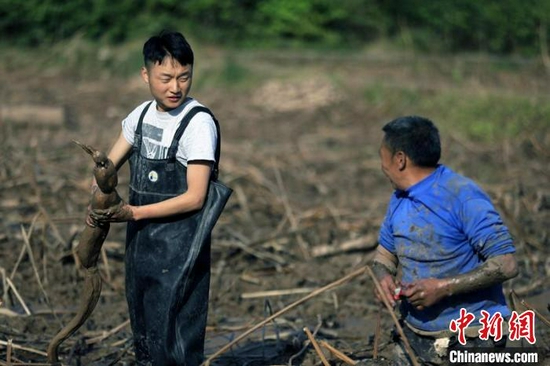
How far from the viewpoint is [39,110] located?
43.4 ft

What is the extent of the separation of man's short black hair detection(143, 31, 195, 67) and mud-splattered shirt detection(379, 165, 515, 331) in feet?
3.86

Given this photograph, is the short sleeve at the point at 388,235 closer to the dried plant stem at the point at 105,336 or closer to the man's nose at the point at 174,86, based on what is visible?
the man's nose at the point at 174,86

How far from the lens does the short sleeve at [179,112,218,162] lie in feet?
13.6

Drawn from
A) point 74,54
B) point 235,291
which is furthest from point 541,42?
point 235,291

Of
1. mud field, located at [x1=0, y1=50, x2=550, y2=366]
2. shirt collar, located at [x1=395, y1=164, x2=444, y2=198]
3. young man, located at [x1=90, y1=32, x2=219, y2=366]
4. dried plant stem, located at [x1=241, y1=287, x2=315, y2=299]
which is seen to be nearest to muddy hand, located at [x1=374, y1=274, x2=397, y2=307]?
mud field, located at [x1=0, y1=50, x2=550, y2=366]

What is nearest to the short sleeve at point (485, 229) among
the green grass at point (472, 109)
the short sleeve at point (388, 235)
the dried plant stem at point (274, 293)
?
the short sleeve at point (388, 235)

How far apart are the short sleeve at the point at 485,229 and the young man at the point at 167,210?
1.12 metres

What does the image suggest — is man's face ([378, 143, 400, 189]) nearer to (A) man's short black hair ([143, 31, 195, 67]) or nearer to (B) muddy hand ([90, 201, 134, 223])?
(A) man's short black hair ([143, 31, 195, 67])

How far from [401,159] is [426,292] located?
1.99ft

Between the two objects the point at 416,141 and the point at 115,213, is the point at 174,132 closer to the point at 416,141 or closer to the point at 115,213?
the point at 115,213

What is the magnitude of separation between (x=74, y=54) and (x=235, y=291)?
38.5ft

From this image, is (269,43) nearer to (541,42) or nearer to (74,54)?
(74,54)

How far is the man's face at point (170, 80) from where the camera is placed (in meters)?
4.17

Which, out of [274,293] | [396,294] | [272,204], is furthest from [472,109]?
→ [396,294]
